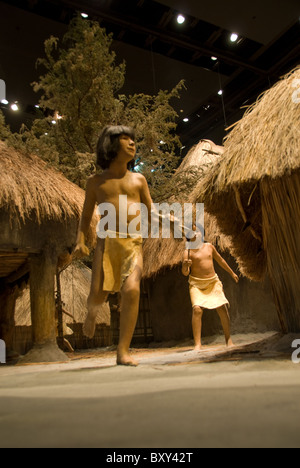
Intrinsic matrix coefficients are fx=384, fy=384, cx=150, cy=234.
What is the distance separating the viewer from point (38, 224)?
17.6 feet

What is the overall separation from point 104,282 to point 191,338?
18.1 feet

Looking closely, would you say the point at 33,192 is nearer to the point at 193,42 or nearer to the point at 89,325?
the point at 89,325

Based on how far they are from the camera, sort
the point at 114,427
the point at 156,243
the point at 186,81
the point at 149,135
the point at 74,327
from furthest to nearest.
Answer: the point at 74,327 → the point at 156,243 → the point at 186,81 → the point at 149,135 → the point at 114,427

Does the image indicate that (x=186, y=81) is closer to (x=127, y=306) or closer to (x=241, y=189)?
(x=241, y=189)

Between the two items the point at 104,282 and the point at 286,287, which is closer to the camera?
the point at 104,282

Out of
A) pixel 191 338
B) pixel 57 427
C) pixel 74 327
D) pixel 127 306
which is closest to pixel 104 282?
pixel 127 306

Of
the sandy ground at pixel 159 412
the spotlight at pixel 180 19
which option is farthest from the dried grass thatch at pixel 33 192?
the sandy ground at pixel 159 412

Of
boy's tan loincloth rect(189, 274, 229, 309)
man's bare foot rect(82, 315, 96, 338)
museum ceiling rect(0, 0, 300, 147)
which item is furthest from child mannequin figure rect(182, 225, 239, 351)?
museum ceiling rect(0, 0, 300, 147)

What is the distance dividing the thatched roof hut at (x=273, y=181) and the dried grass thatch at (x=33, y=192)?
244 cm

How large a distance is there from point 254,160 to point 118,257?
132cm

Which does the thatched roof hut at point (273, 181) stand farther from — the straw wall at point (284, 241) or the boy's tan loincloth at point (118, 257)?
the boy's tan loincloth at point (118, 257)

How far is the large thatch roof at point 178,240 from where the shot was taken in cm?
768

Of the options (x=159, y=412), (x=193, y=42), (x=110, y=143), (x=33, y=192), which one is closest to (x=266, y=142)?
(x=110, y=143)

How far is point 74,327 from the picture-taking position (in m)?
9.93
